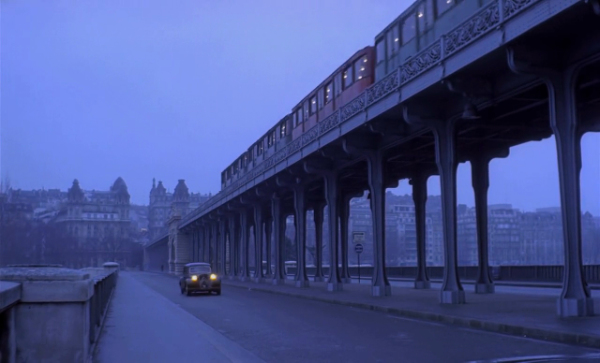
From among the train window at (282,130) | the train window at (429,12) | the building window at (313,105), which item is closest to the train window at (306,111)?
the building window at (313,105)

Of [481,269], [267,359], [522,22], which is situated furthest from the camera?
[481,269]

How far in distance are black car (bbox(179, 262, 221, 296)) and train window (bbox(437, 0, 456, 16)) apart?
1892 centimetres

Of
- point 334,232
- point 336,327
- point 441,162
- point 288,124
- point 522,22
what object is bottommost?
point 336,327

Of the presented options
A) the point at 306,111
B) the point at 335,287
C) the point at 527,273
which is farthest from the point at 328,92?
the point at 527,273

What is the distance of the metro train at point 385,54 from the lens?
22375 millimetres

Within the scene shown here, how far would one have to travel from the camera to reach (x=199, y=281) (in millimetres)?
34719

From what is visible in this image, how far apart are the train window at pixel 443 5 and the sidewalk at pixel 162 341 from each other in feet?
42.8

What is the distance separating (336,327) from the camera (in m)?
16.5

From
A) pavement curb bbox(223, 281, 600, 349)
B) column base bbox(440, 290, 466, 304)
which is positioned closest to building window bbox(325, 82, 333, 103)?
pavement curb bbox(223, 281, 600, 349)

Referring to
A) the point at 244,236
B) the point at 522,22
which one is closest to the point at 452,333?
the point at 522,22

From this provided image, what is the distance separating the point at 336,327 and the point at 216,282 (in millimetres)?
19631

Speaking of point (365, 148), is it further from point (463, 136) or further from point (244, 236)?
point (244, 236)

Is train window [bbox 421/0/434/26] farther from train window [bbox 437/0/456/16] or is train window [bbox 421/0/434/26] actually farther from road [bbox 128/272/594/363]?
road [bbox 128/272/594/363]

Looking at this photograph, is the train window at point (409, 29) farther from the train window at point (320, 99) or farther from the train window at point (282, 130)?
the train window at point (282, 130)
